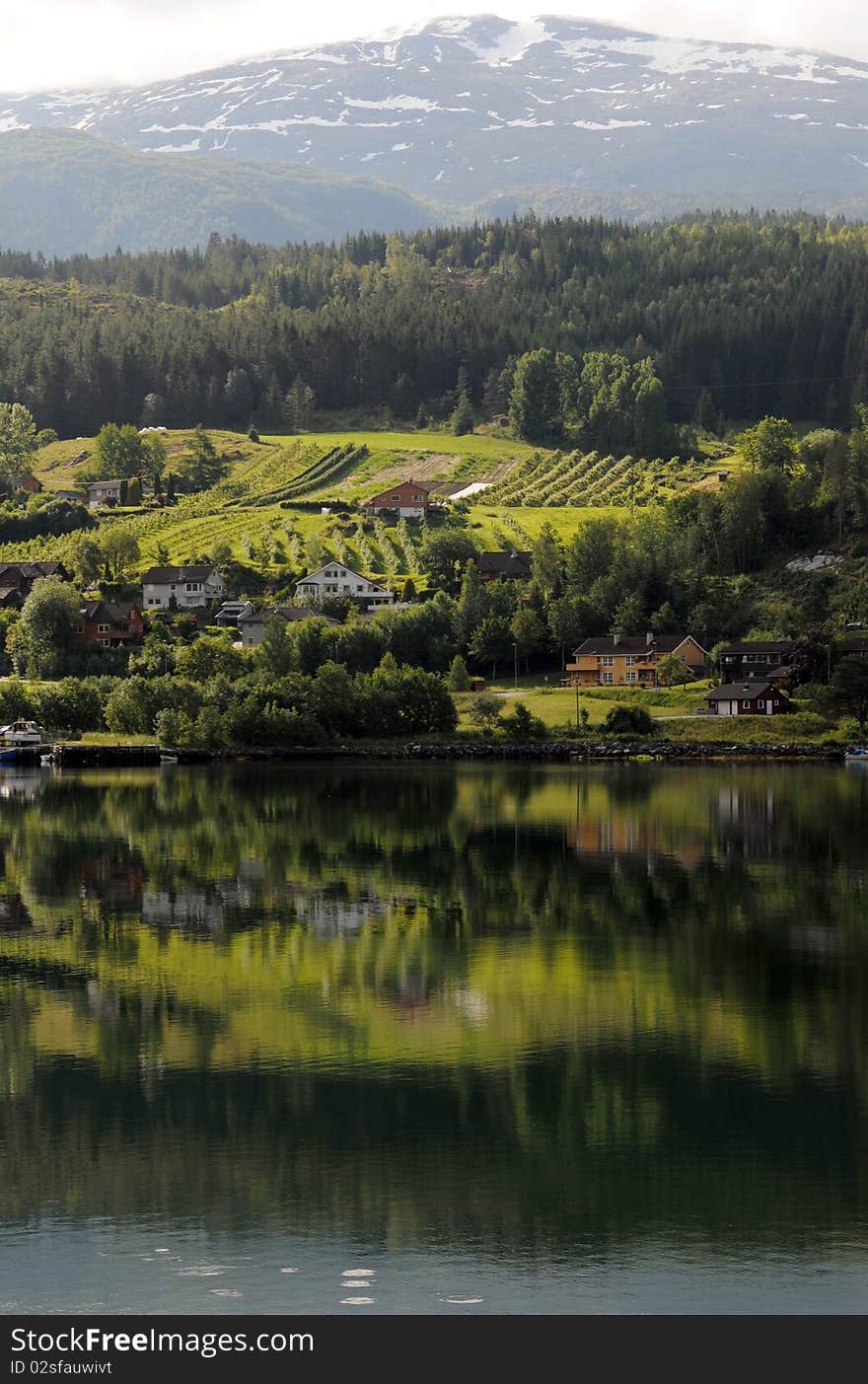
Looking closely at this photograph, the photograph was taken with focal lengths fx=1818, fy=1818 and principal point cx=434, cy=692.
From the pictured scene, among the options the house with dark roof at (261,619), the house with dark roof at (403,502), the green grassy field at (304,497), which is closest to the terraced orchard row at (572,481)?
the green grassy field at (304,497)

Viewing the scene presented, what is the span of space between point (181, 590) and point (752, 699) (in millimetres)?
43083

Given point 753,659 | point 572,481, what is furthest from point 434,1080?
point 572,481

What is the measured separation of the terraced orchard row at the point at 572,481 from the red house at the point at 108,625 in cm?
4074

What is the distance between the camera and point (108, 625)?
113 meters

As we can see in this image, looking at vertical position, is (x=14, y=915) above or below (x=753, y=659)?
above

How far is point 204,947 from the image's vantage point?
38.1 meters

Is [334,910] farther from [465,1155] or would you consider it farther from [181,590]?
[181,590]

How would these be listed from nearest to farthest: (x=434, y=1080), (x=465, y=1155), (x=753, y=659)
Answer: (x=465, y=1155)
(x=434, y=1080)
(x=753, y=659)

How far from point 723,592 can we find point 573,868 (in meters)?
65.4

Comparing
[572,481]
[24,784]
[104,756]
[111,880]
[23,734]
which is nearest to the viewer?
[111,880]

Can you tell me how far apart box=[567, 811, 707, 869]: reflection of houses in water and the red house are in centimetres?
5653

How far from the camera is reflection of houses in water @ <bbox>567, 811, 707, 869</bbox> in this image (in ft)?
171

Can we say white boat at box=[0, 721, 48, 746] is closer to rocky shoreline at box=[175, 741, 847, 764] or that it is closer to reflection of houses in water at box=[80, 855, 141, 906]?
rocky shoreline at box=[175, 741, 847, 764]
